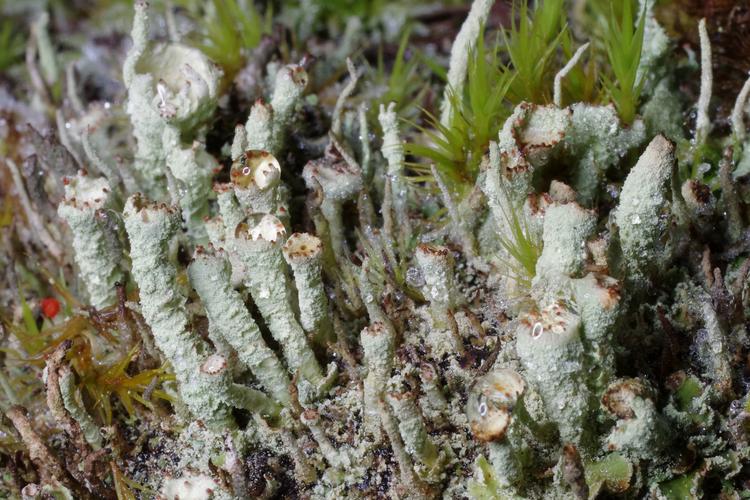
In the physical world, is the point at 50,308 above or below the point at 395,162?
below

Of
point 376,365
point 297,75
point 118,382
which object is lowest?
point 118,382

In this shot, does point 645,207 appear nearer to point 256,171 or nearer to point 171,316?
point 256,171

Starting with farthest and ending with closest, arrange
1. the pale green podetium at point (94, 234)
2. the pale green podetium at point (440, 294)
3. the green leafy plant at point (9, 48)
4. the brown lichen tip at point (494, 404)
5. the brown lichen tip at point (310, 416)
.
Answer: the green leafy plant at point (9, 48)
the pale green podetium at point (94, 234)
the pale green podetium at point (440, 294)
the brown lichen tip at point (310, 416)
the brown lichen tip at point (494, 404)

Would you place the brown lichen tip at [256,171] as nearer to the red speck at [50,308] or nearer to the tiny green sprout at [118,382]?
the tiny green sprout at [118,382]

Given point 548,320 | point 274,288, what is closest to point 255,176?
point 274,288

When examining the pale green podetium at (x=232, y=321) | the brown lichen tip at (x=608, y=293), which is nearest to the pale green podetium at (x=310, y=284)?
the pale green podetium at (x=232, y=321)

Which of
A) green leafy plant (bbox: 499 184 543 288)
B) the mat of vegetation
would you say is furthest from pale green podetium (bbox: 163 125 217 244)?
green leafy plant (bbox: 499 184 543 288)

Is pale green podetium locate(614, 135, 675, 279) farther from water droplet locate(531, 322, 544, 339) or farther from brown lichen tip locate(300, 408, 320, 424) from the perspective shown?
brown lichen tip locate(300, 408, 320, 424)
